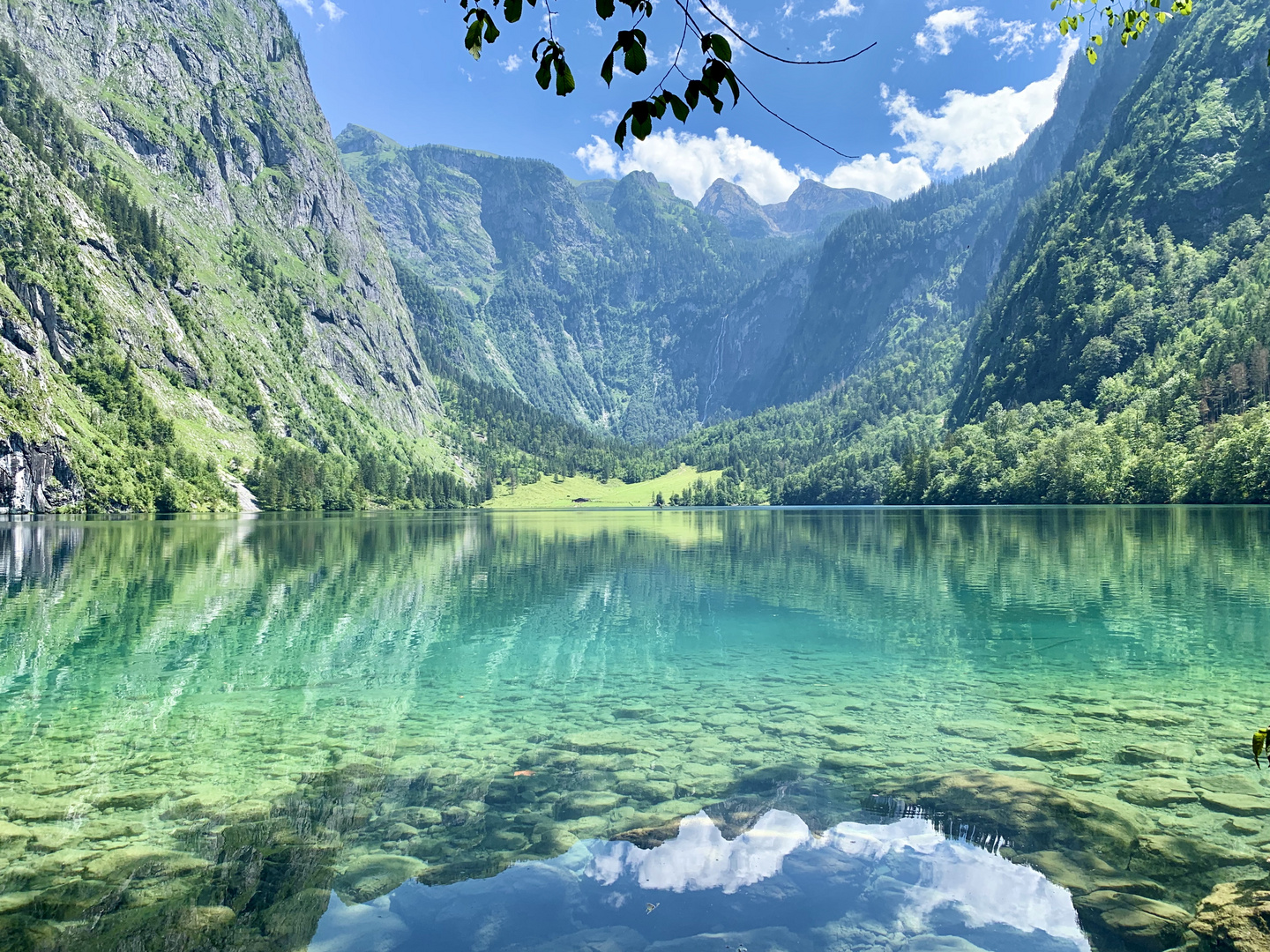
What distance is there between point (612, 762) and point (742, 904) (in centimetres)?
563

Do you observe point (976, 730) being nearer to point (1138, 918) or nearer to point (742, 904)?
point (1138, 918)

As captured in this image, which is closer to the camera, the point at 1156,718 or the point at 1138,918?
the point at 1138,918

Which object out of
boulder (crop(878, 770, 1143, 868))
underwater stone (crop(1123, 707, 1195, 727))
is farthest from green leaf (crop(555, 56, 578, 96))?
underwater stone (crop(1123, 707, 1195, 727))

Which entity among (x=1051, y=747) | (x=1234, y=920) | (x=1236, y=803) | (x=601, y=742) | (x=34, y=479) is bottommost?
(x=601, y=742)

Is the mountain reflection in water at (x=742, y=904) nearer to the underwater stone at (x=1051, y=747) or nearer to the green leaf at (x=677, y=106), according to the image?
the underwater stone at (x=1051, y=747)

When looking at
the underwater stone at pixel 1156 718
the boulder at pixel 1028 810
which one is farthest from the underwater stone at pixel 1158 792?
the underwater stone at pixel 1156 718

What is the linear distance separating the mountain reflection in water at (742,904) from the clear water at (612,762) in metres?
0.06

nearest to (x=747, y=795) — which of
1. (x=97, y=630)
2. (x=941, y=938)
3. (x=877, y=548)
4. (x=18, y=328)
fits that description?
(x=941, y=938)

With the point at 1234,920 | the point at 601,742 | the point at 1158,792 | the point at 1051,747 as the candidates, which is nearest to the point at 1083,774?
the point at 1158,792

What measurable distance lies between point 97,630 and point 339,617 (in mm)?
8496

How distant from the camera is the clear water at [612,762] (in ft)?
30.6

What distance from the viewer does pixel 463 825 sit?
11.9m

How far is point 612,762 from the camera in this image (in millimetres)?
14898

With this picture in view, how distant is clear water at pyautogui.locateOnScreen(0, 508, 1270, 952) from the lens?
9.31m
